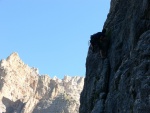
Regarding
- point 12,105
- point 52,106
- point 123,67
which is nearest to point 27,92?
point 12,105

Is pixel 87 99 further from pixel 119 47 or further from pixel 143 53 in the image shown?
pixel 143 53

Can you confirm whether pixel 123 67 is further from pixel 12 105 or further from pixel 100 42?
pixel 12 105

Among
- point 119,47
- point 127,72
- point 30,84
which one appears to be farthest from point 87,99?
point 30,84

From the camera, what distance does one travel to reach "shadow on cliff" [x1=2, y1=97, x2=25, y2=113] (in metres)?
152

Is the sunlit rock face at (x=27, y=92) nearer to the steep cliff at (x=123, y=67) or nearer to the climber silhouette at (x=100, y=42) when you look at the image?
the steep cliff at (x=123, y=67)

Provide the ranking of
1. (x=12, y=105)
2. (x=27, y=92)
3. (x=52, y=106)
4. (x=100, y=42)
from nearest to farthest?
(x=100, y=42), (x=52, y=106), (x=12, y=105), (x=27, y=92)

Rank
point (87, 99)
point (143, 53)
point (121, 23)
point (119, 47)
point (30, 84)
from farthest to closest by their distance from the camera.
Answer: point (30, 84) < point (87, 99) < point (121, 23) < point (119, 47) < point (143, 53)

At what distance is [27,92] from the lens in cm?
16888

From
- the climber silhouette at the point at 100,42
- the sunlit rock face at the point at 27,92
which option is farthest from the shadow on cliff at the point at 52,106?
the climber silhouette at the point at 100,42

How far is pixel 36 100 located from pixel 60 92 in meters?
12.6

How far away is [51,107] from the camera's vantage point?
151125 mm

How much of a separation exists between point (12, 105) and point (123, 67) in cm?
14379

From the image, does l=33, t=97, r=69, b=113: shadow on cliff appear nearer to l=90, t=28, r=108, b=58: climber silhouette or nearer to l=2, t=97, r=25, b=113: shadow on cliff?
l=2, t=97, r=25, b=113: shadow on cliff

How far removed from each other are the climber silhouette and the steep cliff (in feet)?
1.22
